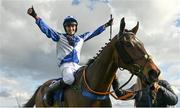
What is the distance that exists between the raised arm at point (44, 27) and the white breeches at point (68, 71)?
3.14ft

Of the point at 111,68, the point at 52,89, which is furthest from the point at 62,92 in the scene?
the point at 111,68

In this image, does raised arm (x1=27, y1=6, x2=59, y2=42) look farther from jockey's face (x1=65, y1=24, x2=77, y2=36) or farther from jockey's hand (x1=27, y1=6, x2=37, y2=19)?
jockey's face (x1=65, y1=24, x2=77, y2=36)

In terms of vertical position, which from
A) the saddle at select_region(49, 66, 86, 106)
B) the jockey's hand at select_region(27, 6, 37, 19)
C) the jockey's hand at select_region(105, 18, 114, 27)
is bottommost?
the saddle at select_region(49, 66, 86, 106)

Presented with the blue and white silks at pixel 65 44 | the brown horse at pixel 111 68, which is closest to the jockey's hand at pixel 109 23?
the blue and white silks at pixel 65 44

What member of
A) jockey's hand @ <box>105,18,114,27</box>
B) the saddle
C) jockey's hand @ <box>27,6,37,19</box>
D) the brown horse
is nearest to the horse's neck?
the brown horse

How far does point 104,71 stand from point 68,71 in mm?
1102

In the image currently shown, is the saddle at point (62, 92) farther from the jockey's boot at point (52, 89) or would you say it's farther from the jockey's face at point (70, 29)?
the jockey's face at point (70, 29)

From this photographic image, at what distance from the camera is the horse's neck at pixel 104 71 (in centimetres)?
998

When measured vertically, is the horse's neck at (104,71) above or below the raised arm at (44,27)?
below

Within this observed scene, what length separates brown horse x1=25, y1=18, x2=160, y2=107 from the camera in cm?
912

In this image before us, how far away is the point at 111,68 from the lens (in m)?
A: 9.98

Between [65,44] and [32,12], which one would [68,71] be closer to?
[65,44]

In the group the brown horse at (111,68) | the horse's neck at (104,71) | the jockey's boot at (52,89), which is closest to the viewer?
the brown horse at (111,68)

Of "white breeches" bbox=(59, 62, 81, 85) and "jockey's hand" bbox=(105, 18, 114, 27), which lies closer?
"white breeches" bbox=(59, 62, 81, 85)
